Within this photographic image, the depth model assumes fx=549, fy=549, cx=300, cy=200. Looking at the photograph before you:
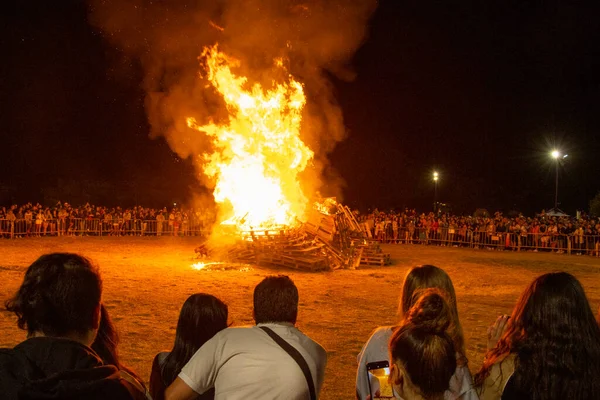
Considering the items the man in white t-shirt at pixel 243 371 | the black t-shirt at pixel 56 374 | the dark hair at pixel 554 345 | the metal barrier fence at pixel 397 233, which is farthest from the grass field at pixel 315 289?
the black t-shirt at pixel 56 374

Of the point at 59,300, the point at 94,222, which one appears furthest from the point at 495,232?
the point at 59,300

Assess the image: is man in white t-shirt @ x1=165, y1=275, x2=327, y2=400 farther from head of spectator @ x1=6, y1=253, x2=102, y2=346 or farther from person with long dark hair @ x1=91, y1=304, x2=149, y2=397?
head of spectator @ x1=6, y1=253, x2=102, y2=346

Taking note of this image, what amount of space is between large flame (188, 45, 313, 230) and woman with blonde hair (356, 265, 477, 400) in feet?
60.9

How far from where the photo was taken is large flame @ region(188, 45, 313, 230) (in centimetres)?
2258

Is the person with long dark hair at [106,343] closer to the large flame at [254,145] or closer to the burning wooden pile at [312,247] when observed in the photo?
the burning wooden pile at [312,247]

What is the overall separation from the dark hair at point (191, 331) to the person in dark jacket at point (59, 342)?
1437 mm

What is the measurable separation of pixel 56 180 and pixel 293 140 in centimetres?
3276

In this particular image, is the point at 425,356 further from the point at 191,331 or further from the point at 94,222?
the point at 94,222

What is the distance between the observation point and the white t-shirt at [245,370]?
2828 millimetres

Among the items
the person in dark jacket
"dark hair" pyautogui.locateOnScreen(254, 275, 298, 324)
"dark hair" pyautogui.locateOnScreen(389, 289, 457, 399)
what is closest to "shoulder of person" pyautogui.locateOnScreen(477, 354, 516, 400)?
"dark hair" pyautogui.locateOnScreen(389, 289, 457, 399)

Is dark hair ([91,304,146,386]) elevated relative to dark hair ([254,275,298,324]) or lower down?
lower down

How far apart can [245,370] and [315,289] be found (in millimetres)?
11711

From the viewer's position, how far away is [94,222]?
29.3m

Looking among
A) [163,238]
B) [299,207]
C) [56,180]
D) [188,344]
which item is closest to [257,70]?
[299,207]
